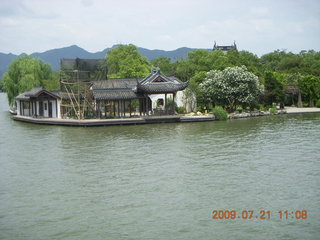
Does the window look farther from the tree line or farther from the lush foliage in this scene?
the lush foliage

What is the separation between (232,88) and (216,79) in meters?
1.86

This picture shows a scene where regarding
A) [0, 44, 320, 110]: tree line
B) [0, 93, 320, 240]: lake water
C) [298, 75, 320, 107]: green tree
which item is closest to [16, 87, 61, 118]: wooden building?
[0, 44, 320, 110]: tree line

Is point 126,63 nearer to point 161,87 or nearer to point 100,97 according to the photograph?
point 161,87

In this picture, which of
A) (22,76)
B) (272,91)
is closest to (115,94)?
(22,76)

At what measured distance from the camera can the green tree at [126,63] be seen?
46.5 metres

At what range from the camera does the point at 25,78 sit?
4125cm

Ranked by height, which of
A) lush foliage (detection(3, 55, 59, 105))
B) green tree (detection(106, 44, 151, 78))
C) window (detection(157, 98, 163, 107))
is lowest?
window (detection(157, 98, 163, 107))

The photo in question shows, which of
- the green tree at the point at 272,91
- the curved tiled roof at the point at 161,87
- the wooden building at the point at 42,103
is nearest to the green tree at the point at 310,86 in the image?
the green tree at the point at 272,91

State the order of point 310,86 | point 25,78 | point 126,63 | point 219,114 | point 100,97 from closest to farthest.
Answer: point 100,97 < point 219,114 < point 25,78 < point 310,86 < point 126,63

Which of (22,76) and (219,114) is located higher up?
(22,76)

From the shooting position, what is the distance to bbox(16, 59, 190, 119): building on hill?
32.7 m

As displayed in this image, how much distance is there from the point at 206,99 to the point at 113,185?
25214mm

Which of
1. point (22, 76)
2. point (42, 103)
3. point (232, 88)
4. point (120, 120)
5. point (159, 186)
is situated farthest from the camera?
point (22, 76)
